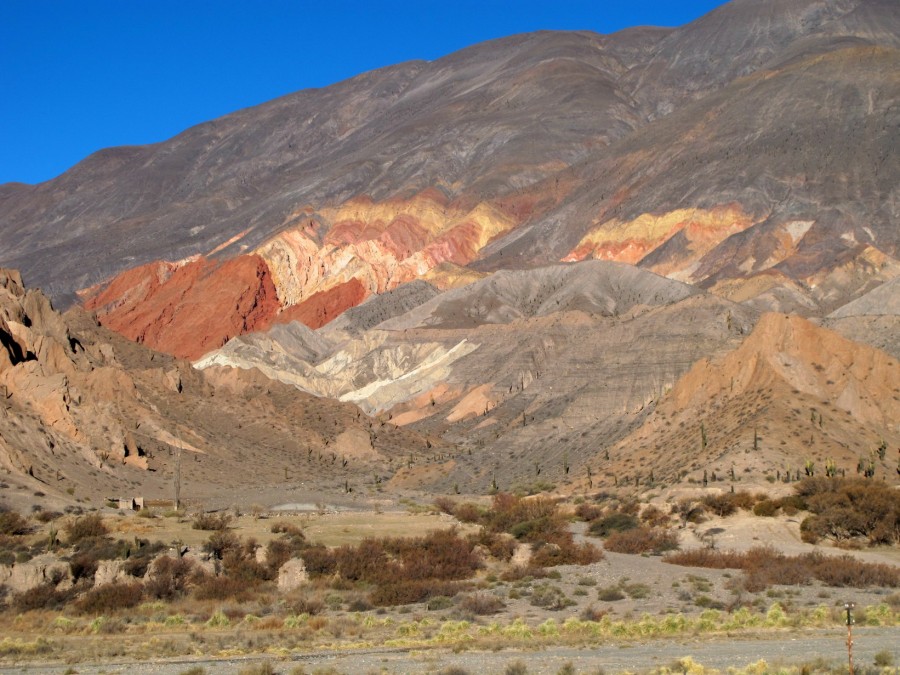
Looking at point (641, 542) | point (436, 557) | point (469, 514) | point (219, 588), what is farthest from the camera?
point (469, 514)

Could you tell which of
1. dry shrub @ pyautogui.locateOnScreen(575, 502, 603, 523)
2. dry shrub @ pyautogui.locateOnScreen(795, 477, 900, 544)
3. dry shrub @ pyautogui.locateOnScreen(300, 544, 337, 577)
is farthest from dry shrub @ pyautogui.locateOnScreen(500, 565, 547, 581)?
dry shrub @ pyautogui.locateOnScreen(575, 502, 603, 523)

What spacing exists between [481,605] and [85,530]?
11962 millimetres

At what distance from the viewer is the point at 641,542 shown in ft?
133

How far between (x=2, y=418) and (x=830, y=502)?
3816 cm

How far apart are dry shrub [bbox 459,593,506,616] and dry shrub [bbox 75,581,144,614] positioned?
7577 millimetres

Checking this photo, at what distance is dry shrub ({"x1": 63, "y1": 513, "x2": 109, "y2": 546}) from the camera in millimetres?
33594

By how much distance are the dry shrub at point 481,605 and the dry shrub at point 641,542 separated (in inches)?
463

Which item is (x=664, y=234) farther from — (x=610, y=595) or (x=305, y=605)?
(x=305, y=605)

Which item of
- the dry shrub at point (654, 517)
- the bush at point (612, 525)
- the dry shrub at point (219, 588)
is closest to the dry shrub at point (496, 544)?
the bush at point (612, 525)

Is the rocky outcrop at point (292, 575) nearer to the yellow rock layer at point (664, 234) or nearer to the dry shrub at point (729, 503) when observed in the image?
the dry shrub at point (729, 503)

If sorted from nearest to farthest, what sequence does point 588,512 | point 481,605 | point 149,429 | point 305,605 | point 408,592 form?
point 481,605, point 305,605, point 408,592, point 588,512, point 149,429

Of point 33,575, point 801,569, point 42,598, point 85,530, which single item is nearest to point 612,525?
point 801,569

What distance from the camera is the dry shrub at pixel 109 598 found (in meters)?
29.0

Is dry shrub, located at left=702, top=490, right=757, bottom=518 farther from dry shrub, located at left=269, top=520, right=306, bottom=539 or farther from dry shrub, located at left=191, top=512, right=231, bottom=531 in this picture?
dry shrub, located at left=191, top=512, right=231, bottom=531
